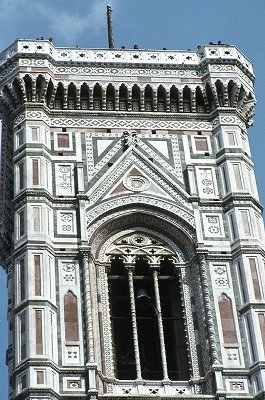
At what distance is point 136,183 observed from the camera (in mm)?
29219

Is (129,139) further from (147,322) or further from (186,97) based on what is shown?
(147,322)

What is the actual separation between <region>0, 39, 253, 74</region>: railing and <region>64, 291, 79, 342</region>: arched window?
5804mm

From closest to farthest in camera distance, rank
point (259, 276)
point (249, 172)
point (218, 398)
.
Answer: point (218, 398), point (259, 276), point (249, 172)

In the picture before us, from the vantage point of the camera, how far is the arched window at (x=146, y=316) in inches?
1059

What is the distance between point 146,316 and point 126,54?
606 cm

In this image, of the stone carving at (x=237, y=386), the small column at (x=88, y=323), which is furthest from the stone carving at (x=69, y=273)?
the stone carving at (x=237, y=386)

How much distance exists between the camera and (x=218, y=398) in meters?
25.6

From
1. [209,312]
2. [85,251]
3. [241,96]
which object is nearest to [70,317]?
[85,251]

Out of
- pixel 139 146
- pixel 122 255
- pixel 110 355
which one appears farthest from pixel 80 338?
pixel 139 146

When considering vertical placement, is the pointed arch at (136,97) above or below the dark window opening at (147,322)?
above

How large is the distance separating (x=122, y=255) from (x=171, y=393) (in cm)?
314

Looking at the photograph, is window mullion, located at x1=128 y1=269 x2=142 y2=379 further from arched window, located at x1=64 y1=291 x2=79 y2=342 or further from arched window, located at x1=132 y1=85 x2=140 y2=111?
arched window, located at x1=132 y1=85 x2=140 y2=111

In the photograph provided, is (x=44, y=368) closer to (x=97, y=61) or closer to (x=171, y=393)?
(x=171, y=393)

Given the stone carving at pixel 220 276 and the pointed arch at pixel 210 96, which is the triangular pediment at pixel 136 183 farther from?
the pointed arch at pixel 210 96
